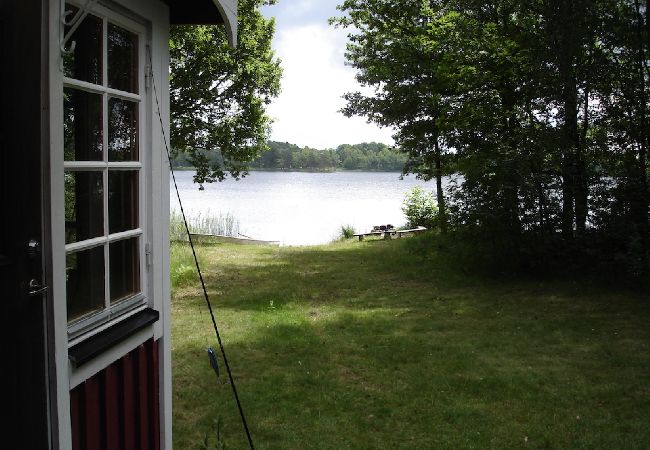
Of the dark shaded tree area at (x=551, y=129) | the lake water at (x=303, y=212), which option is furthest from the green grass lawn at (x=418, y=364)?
the lake water at (x=303, y=212)

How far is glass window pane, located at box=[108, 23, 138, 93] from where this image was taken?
277cm

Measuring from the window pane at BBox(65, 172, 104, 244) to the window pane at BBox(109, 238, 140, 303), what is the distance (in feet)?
0.58

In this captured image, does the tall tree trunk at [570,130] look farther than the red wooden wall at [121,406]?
Yes

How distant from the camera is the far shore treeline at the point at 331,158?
55.7 meters

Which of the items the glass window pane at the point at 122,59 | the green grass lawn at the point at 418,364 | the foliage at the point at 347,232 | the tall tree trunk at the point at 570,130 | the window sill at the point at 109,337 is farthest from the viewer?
the foliage at the point at 347,232

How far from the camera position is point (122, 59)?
2.88 m

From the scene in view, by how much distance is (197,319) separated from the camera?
334 inches

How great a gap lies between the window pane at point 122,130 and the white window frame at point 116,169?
0.09 feet

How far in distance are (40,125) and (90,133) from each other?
0.69 meters

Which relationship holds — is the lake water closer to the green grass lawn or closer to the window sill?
the green grass lawn

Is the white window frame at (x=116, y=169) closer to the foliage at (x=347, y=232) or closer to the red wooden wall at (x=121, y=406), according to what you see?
the red wooden wall at (x=121, y=406)

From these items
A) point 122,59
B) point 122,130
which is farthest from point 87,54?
point 122,130

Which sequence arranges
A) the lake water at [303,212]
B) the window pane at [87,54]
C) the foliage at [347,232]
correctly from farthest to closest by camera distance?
the lake water at [303,212], the foliage at [347,232], the window pane at [87,54]

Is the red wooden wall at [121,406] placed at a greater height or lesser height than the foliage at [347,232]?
greater
